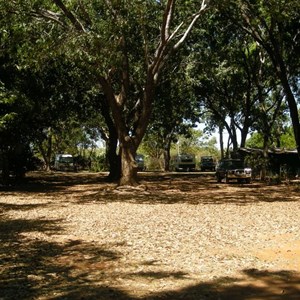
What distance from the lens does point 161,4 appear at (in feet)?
68.9

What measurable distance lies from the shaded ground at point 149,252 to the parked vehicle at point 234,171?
12006 millimetres

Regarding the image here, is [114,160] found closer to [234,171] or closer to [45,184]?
[45,184]

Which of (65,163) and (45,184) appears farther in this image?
(65,163)

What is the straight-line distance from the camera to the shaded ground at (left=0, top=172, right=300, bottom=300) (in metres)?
6.11

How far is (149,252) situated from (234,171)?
19488 mm

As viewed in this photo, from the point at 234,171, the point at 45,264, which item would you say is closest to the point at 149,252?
the point at 45,264

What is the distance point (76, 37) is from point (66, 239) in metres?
7.22

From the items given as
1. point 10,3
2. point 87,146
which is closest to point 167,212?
point 10,3

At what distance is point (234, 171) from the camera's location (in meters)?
27.2

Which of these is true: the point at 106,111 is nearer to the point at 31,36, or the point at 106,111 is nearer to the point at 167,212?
the point at 31,36

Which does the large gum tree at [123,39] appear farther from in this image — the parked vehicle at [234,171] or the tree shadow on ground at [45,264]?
the tree shadow on ground at [45,264]

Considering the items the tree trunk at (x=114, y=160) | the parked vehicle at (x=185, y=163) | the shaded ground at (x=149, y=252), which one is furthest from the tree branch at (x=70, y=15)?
the parked vehicle at (x=185, y=163)

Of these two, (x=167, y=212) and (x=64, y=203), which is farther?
(x=64, y=203)

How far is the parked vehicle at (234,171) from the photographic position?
88.4 feet
